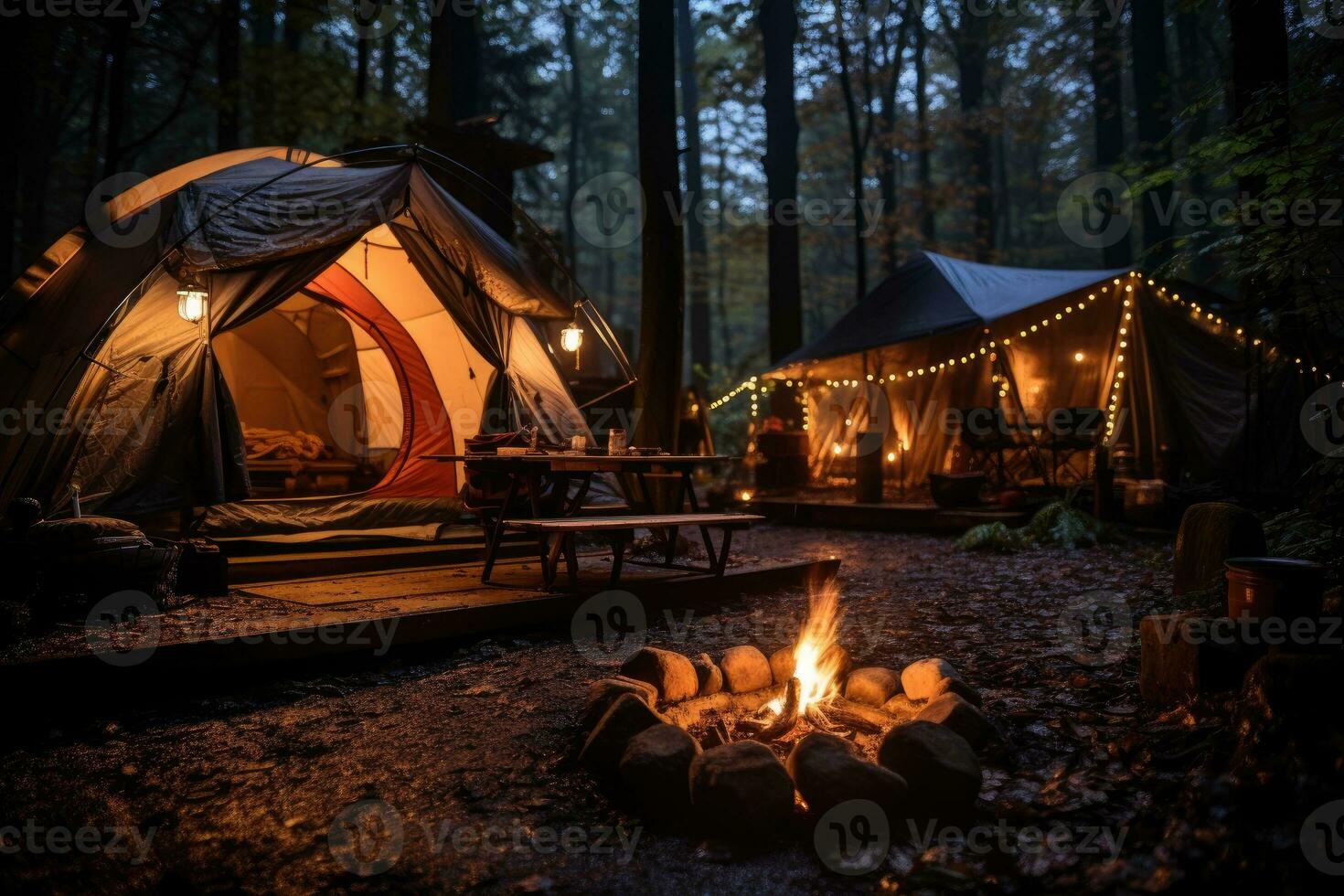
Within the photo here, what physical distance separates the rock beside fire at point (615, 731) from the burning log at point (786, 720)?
1.39 feet

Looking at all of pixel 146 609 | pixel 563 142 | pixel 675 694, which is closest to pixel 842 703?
pixel 675 694

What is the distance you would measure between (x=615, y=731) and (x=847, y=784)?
0.84 metres

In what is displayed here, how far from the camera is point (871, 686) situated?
3.47 meters

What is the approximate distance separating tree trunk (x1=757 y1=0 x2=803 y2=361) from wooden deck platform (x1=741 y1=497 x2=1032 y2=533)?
3770 millimetres

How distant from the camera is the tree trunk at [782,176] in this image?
14.2 metres

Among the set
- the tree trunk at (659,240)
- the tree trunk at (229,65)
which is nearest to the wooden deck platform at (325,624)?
the tree trunk at (659,240)

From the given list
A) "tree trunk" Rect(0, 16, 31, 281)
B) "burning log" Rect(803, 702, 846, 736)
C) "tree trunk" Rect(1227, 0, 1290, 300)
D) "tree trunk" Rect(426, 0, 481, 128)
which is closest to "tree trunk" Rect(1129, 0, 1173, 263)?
"tree trunk" Rect(1227, 0, 1290, 300)

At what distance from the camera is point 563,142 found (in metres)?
32.2

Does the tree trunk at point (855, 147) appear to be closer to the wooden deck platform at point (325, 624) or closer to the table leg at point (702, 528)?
the table leg at point (702, 528)

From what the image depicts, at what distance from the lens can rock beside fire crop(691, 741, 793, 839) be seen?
2.37m

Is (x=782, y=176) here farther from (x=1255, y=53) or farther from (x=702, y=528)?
(x=702, y=528)

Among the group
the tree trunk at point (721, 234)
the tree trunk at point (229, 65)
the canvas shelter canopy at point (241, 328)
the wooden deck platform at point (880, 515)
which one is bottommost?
the wooden deck platform at point (880, 515)

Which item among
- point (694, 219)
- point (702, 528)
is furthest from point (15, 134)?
point (694, 219)

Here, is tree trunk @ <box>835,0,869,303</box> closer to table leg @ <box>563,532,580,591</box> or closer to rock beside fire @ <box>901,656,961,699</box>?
table leg @ <box>563,532,580,591</box>
